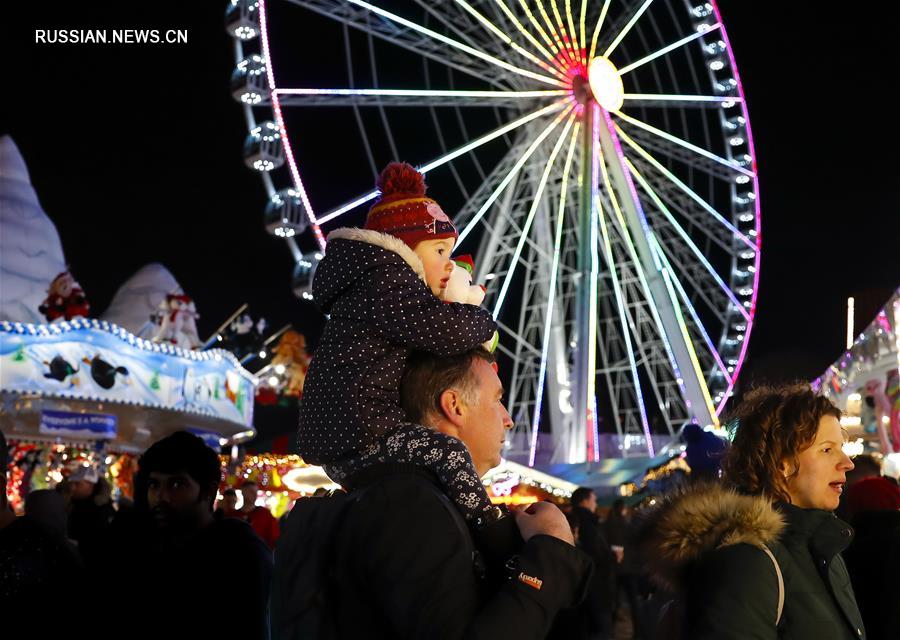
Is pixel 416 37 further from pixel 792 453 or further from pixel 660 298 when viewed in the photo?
pixel 792 453

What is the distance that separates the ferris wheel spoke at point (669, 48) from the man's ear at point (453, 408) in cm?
1616

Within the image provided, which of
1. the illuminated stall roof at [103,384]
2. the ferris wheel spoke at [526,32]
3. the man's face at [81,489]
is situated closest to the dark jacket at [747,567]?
the man's face at [81,489]

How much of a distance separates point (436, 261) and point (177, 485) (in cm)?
148

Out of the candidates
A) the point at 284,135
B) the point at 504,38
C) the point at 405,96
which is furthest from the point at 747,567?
the point at 504,38

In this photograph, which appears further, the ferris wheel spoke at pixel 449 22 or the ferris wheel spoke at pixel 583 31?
the ferris wheel spoke at pixel 583 31

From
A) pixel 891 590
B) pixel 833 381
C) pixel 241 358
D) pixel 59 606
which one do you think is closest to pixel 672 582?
pixel 891 590

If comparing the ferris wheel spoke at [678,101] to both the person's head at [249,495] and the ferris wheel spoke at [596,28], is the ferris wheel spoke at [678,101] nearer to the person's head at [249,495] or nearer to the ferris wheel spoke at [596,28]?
the ferris wheel spoke at [596,28]

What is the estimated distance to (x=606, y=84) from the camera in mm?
16875

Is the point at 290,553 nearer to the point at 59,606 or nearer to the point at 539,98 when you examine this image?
the point at 59,606

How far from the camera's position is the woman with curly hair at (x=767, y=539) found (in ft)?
7.30

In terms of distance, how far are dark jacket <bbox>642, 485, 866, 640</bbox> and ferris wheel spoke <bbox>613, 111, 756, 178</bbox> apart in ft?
51.2

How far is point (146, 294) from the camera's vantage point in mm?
30344

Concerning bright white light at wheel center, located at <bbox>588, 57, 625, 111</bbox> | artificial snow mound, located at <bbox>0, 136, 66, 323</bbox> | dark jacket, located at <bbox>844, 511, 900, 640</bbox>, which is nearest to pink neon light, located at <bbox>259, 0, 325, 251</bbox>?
bright white light at wheel center, located at <bbox>588, 57, 625, 111</bbox>

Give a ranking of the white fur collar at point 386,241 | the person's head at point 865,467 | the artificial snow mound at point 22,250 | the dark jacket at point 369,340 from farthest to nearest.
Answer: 1. the artificial snow mound at point 22,250
2. the person's head at point 865,467
3. the white fur collar at point 386,241
4. the dark jacket at point 369,340
